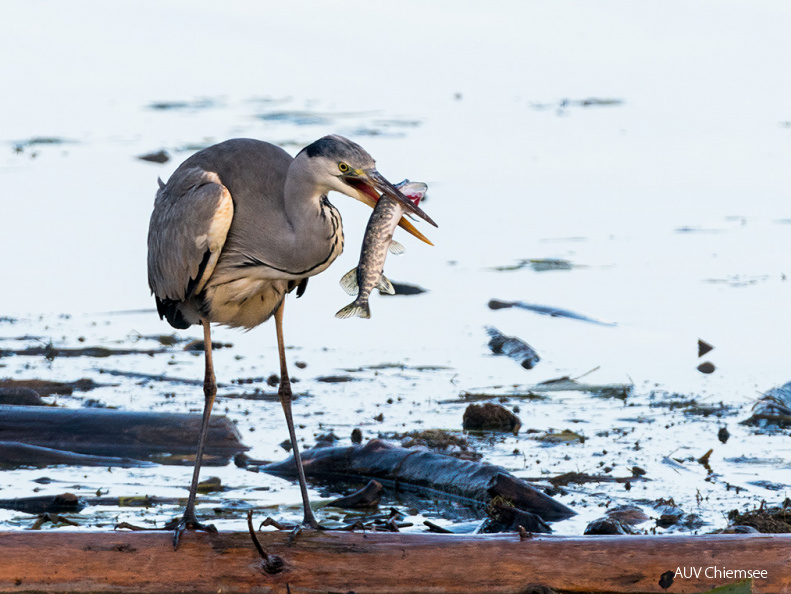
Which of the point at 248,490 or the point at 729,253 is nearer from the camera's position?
the point at 248,490

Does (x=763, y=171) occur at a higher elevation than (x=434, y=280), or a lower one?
higher

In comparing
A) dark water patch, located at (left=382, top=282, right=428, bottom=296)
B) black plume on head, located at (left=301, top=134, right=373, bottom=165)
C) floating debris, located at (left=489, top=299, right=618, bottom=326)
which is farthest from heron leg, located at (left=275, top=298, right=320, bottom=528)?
dark water patch, located at (left=382, top=282, right=428, bottom=296)

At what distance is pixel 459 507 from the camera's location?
6.93 metres

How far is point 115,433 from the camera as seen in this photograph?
301 inches

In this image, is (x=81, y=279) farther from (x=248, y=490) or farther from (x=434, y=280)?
(x=248, y=490)

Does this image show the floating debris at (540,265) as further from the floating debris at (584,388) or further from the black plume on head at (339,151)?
the black plume on head at (339,151)

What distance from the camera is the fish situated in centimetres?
568

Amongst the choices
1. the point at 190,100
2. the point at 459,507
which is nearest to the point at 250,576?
the point at 459,507

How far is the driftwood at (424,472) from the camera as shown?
6664mm

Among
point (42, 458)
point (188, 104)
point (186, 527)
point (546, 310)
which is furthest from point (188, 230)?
point (188, 104)

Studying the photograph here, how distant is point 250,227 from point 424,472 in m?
1.74

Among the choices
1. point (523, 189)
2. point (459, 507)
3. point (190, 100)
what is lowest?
point (459, 507)

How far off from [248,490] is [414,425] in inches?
52.7

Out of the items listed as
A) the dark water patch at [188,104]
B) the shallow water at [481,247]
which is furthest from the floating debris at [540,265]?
the dark water patch at [188,104]
